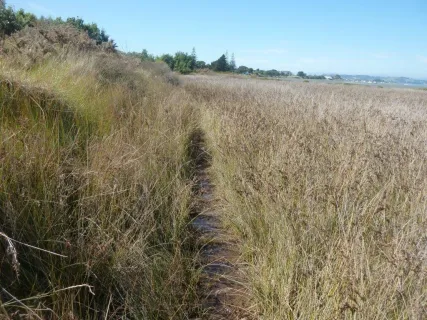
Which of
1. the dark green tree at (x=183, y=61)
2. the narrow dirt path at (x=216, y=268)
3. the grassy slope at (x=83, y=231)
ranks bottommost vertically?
the narrow dirt path at (x=216, y=268)

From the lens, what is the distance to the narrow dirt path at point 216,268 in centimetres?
201

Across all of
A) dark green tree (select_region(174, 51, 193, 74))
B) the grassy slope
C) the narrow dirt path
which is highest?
dark green tree (select_region(174, 51, 193, 74))

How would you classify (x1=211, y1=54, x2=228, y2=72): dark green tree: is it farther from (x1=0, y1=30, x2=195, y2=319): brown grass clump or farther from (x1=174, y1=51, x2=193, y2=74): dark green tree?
(x1=0, y1=30, x2=195, y2=319): brown grass clump

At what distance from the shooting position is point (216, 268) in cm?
247

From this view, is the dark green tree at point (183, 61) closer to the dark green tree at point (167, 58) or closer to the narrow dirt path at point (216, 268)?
the dark green tree at point (167, 58)

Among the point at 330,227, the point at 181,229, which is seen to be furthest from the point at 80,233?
the point at 330,227

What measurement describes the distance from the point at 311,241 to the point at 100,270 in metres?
1.31

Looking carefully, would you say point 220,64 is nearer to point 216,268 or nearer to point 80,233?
point 216,268

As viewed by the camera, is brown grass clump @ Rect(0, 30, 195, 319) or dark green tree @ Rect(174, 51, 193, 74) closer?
brown grass clump @ Rect(0, 30, 195, 319)

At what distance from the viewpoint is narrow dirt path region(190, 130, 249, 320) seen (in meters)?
2.01

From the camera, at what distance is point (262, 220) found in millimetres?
2557

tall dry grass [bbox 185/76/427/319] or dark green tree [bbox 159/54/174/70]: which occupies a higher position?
dark green tree [bbox 159/54/174/70]

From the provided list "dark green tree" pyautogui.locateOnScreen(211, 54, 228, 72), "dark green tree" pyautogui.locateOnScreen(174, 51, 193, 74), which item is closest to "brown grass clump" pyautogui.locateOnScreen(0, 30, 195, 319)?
"dark green tree" pyautogui.locateOnScreen(174, 51, 193, 74)

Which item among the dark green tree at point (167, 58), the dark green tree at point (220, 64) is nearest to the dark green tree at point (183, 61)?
the dark green tree at point (167, 58)
